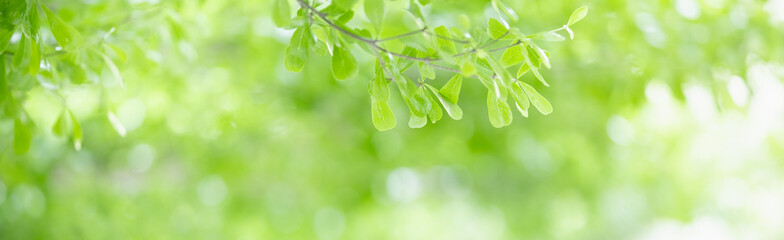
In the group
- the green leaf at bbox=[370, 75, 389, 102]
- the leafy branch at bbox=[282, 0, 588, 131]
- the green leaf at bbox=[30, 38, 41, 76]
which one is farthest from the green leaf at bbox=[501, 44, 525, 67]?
the green leaf at bbox=[30, 38, 41, 76]

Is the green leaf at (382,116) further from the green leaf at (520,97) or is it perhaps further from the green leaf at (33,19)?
the green leaf at (33,19)

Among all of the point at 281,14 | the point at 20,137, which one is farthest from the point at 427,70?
the point at 20,137

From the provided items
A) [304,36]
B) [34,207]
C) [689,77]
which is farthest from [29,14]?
[34,207]

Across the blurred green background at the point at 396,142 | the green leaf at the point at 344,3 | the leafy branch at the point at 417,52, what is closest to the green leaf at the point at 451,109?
the leafy branch at the point at 417,52

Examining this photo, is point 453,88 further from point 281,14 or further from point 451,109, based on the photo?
point 281,14

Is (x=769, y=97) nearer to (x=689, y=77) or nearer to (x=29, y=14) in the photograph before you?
(x=689, y=77)

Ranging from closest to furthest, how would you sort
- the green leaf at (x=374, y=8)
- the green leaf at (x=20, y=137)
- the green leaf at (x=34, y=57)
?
the green leaf at (x=374, y=8) → the green leaf at (x=34, y=57) → the green leaf at (x=20, y=137)

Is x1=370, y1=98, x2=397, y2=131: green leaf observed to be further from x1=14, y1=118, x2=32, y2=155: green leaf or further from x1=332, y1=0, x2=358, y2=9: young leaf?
x1=14, y1=118, x2=32, y2=155: green leaf
